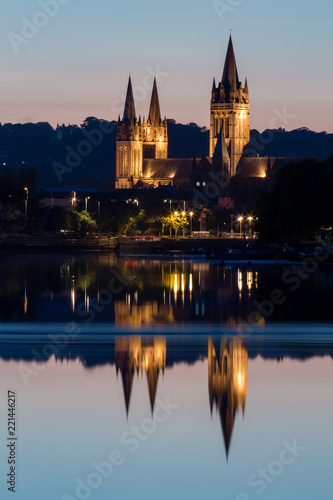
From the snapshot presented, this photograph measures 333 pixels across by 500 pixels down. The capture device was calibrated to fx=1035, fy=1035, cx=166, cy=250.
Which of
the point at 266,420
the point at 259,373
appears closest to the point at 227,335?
the point at 259,373

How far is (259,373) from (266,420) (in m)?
4.63

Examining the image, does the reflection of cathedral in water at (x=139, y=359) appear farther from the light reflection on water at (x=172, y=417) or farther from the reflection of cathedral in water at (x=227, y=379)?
the reflection of cathedral in water at (x=227, y=379)

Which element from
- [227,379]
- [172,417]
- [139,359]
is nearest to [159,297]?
[139,359]

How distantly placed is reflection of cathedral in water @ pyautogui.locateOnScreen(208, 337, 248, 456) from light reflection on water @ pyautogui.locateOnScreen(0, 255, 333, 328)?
6150 mm

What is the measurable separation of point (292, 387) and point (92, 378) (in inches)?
167

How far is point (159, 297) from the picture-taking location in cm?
4488

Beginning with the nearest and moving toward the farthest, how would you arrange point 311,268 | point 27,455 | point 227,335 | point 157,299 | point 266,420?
point 27,455
point 266,420
point 227,335
point 157,299
point 311,268

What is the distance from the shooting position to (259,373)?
2309cm

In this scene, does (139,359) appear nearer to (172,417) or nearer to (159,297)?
(172,417)

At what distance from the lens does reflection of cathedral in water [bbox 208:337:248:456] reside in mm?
18891

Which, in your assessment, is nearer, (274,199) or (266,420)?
(266,420)

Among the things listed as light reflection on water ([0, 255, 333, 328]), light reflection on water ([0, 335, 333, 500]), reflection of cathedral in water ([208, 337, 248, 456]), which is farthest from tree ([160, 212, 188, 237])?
light reflection on water ([0, 335, 333, 500])

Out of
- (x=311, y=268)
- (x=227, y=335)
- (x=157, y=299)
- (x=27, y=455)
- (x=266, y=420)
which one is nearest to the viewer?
(x=27, y=455)

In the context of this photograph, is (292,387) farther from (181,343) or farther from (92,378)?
(181,343)
